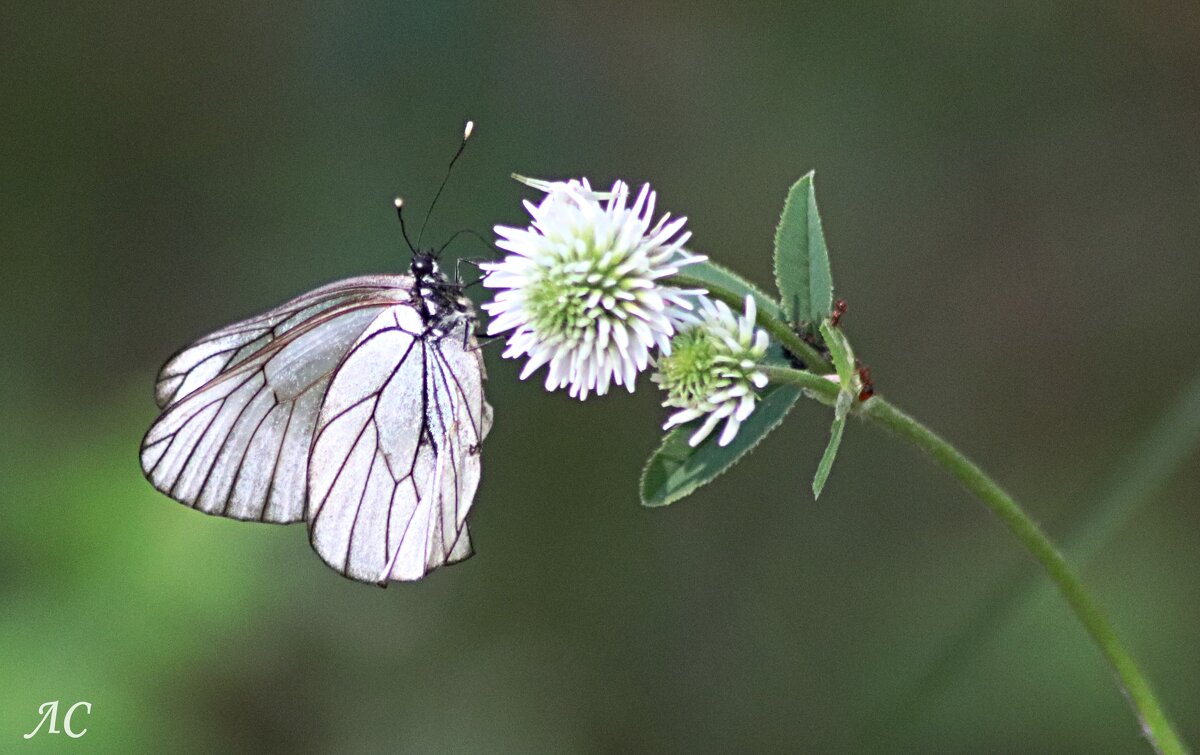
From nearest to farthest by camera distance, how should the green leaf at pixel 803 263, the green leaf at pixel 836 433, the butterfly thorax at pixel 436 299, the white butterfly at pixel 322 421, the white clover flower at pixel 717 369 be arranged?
the green leaf at pixel 836 433 → the white clover flower at pixel 717 369 → the green leaf at pixel 803 263 → the butterfly thorax at pixel 436 299 → the white butterfly at pixel 322 421

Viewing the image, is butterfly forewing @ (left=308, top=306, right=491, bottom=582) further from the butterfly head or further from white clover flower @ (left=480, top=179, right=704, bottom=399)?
white clover flower @ (left=480, top=179, right=704, bottom=399)

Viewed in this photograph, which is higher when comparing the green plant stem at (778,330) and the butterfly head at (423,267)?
the butterfly head at (423,267)

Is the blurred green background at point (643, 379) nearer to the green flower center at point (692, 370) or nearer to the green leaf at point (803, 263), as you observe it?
the green leaf at point (803, 263)

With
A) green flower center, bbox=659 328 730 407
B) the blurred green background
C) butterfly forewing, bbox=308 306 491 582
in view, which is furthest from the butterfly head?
the blurred green background

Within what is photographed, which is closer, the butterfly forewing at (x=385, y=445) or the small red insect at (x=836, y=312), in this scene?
the small red insect at (x=836, y=312)

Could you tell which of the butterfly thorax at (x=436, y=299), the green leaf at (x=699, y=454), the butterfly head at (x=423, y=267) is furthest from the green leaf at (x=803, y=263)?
the butterfly head at (x=423, y=267)

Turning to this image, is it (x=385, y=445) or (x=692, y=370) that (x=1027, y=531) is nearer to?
(x=692, y=370)

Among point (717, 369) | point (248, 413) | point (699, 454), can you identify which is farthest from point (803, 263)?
point (248, 413)
